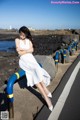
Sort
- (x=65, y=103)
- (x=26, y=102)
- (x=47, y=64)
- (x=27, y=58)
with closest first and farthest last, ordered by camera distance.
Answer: (x=27, y=58), (x=65, y=103), (x=26, y=102), (x=47, y=64)

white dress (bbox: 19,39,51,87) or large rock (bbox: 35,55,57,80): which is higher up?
white dress (bbox: 19,39,51,87)

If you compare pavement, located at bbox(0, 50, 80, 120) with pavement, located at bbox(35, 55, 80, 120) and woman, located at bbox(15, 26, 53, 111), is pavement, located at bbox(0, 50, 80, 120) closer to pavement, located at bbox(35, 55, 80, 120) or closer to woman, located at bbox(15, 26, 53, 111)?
pavement, located at bbox(35, 55, 80, 120)

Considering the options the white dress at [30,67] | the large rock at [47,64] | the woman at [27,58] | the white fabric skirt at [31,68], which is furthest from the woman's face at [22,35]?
the large rock at [47,64]

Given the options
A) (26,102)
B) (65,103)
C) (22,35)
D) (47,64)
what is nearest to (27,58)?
(22,35)

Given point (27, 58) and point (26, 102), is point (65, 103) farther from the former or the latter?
point (27, 58)

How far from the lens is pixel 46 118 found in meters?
4.98

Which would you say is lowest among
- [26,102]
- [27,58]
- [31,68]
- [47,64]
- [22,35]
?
[26,102]

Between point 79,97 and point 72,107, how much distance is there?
2.83 feet

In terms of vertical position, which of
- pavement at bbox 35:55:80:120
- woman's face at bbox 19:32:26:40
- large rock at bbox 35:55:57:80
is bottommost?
pavement at bbox 35:55:80:120

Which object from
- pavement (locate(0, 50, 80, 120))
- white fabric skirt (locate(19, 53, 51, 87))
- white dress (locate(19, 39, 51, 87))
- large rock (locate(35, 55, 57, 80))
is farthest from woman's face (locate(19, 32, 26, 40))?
large rock (locate(35, 55, 57, 80))

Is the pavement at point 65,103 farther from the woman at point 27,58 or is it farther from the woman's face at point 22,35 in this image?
the woman's face at point 22,35

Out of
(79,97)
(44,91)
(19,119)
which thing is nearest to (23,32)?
(44,91)

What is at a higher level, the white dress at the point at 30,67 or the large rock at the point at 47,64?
the white dress at the point at 30,67

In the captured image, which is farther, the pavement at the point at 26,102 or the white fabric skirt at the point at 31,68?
the white fabric skirt at the point at 31,68
